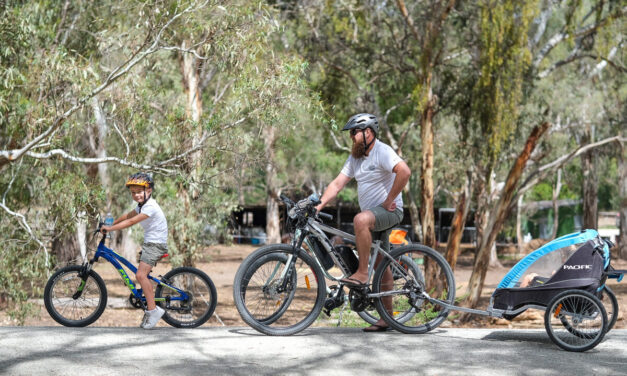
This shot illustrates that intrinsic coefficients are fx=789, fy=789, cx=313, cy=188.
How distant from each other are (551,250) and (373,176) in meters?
1.41

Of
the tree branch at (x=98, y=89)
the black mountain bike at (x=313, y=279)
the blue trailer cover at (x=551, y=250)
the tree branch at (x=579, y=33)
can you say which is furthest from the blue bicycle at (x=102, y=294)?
→ the tree branch at (x=579, y=33)

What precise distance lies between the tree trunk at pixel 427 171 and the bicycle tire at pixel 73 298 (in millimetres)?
10102

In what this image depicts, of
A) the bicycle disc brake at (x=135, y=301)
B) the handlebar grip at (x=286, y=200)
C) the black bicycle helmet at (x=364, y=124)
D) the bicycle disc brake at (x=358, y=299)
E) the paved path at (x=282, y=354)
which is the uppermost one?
the black bicycle helmet at (x=364, y=124)

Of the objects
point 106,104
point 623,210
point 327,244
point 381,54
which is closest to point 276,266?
point 327,244

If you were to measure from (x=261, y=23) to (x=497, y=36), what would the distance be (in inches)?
206

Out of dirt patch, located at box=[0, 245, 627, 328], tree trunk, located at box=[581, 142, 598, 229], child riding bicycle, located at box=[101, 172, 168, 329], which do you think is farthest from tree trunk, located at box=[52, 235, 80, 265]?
tree trunk, located at box=[581, 142, 598, 229]

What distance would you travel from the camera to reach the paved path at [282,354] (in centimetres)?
468

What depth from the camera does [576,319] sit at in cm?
552

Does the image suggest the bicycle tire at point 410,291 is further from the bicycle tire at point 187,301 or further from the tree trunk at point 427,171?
the tree trunk at point 427,171

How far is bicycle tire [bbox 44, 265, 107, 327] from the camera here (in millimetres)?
6617

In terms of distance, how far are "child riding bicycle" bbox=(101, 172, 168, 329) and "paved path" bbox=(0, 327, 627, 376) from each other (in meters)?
0.53

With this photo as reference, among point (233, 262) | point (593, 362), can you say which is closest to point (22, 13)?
point (593, 362)

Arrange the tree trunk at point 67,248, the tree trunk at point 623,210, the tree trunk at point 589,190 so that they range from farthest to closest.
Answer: the tree trunk at point 623,210, the tree trunk at point 589,190, the tree trunk at point 67,248

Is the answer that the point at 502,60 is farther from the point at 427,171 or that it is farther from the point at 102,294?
the point at 102,294
